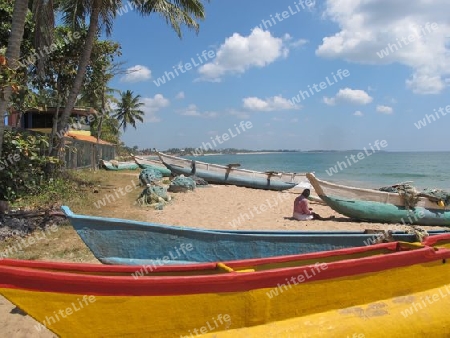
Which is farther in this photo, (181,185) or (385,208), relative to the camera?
(181,185)

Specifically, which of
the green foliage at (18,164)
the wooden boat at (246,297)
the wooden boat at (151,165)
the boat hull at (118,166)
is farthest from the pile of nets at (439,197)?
the boat hull at (118,166)

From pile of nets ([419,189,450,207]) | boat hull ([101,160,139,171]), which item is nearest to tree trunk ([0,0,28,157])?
pile of nets ([419,189,450,207])

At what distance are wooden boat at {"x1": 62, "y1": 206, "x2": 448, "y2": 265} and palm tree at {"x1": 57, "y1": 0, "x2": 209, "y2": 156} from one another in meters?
9.80

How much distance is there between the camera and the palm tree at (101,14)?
13750 millimetres

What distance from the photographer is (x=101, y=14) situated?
14188mm

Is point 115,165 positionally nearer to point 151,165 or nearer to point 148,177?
point 151,165

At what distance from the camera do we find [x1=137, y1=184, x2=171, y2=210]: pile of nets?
13.1 metres

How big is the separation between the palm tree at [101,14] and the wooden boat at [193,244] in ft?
32.1

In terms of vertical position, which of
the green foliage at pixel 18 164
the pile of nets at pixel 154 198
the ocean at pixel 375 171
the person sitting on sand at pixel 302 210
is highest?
the green foliage at pixel 18 164

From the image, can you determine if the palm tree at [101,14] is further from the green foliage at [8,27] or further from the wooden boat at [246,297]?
the wooden boat at [246,297]

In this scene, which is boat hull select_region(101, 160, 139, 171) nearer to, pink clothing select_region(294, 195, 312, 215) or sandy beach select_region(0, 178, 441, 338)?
sandy beach select_region(0, 178, 441, 338)

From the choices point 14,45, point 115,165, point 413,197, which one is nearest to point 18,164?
point 14,45

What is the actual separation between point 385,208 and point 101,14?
12.0 metres

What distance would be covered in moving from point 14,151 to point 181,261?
5.93 meters
